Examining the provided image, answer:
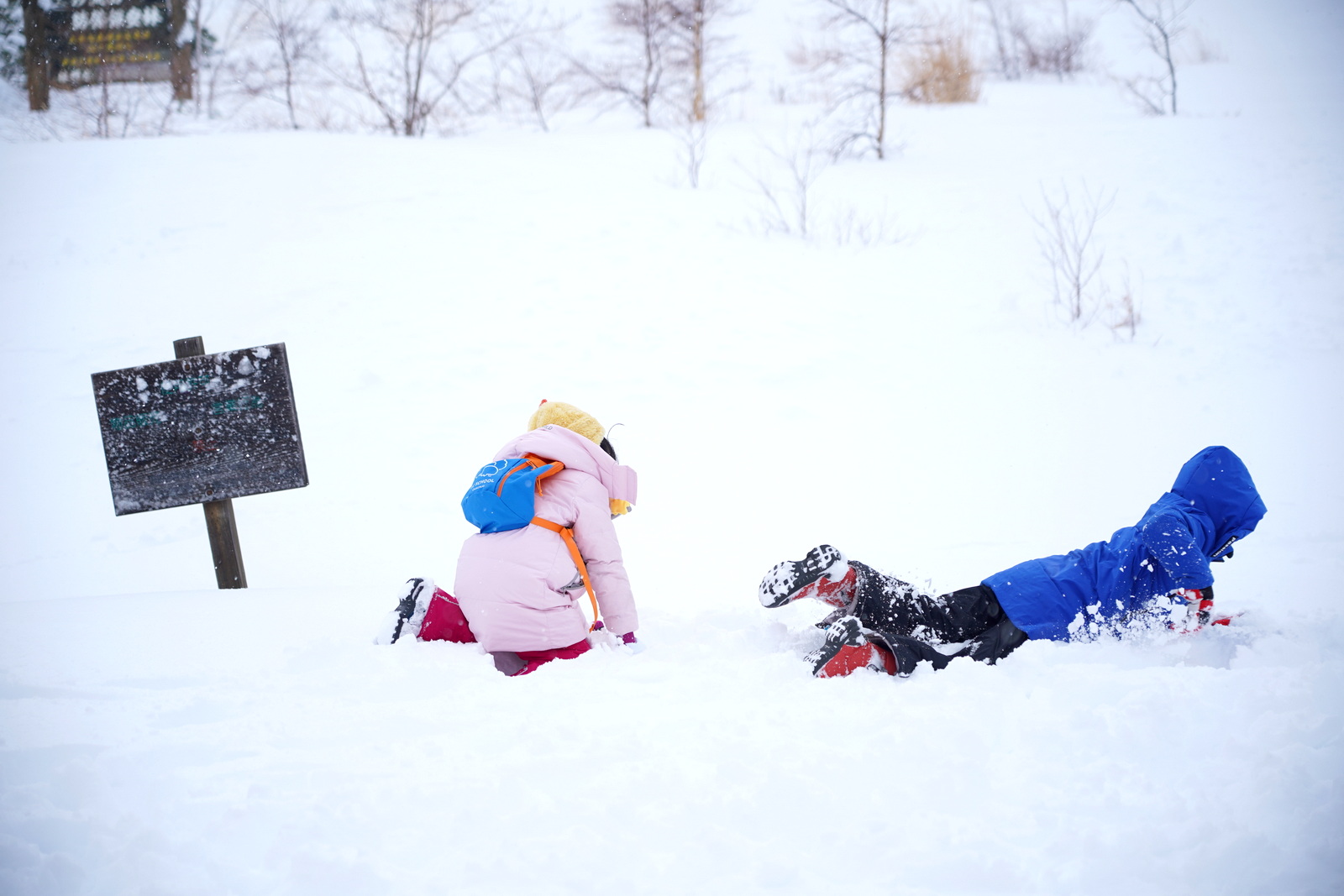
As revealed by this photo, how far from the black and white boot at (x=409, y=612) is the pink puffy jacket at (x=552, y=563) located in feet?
0.56

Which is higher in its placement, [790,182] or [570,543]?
[790,182]

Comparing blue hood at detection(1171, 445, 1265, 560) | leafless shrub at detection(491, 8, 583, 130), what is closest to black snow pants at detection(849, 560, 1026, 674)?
blue hood at detection(1171, 445, 1265, 560)

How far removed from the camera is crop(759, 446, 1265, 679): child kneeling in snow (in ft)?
8.68

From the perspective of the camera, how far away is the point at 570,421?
3.05m

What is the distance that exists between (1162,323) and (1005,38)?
42.4 feet

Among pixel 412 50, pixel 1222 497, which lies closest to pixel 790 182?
pixel 412 50

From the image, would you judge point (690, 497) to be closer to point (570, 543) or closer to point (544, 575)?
point (570, 543)

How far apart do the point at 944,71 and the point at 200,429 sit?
12.9 m

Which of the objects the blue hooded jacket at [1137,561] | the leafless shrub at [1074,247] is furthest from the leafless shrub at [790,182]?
the blue hooded jacket at [1137,561]

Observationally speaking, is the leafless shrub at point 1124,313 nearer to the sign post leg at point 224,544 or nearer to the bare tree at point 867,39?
the bare tree at point 867,39

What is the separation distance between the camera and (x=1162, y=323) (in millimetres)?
Result: 6777

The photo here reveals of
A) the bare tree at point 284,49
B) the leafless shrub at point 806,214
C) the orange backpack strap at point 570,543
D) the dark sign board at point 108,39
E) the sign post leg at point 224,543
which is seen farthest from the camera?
the bare tree at point 284,49

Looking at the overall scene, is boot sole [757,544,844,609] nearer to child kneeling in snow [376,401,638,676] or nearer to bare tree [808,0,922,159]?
child kneeling in snow [376,401,638,676]

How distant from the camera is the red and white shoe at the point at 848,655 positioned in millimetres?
2527
